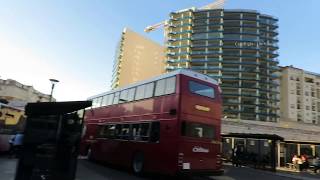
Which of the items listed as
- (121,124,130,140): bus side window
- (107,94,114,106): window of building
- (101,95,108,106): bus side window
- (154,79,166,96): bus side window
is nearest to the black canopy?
(154,79,166,96): bus side window

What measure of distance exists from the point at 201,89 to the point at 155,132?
271 cm

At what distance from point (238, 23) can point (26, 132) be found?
12397 centimetres

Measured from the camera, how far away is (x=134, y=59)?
146000 mm

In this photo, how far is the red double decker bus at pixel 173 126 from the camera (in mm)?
14961

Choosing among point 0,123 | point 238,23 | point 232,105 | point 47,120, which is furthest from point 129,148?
point 238,23

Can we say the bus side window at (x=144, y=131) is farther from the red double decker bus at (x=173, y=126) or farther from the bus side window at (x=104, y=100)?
the bus side window at (x=104, y=100)

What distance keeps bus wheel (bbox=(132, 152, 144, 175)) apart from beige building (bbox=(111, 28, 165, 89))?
119 metres

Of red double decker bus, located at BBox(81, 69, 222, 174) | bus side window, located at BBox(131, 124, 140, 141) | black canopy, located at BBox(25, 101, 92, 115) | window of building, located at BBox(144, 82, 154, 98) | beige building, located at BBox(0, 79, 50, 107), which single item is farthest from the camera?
beige building, located at BBox(0, 79, 50, 107)

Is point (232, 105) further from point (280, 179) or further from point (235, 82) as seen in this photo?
point (280, 179)

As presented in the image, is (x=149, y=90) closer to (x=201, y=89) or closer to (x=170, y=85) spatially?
(x=170, y=85)

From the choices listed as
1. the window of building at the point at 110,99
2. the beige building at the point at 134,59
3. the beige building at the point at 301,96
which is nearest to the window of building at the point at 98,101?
the window of building at the point at 110,99

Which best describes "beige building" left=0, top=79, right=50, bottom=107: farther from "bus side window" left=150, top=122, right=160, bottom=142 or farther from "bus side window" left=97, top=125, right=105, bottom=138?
"bus side window" left=150, top=122, right=160, bottom=142

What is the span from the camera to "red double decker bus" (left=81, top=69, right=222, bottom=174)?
14961 millimetres

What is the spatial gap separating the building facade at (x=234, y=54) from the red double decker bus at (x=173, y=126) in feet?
315
